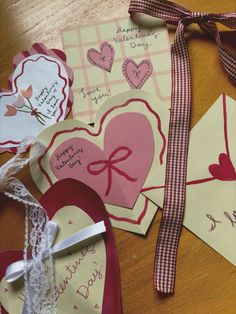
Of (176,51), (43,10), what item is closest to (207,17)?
(176,51)

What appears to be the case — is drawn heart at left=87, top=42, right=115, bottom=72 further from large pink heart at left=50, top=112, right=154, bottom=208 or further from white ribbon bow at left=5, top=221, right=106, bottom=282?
white ribbon bow at left=5, top=221, right=106, bottom=282

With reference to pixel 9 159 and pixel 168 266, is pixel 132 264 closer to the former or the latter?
pixel 168 266

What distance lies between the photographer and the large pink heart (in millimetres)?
595

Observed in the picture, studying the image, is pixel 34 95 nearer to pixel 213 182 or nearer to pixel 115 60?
pixel 115 60

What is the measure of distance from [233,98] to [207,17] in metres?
0.13

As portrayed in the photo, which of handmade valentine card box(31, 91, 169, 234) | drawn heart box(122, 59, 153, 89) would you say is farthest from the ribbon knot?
drawn heart box(122, 59, 153, 89)

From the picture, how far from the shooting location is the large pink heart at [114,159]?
0.60 m

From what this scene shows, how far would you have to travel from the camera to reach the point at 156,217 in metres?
0.58

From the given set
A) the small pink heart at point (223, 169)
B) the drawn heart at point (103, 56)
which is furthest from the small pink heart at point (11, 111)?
the small pink heart at point (223, 169)

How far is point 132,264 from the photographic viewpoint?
1.88 ft

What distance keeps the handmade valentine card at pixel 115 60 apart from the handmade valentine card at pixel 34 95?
0.02m

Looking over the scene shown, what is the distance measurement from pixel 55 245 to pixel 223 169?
250mm

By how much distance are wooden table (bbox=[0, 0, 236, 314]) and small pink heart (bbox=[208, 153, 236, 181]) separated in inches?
2.7

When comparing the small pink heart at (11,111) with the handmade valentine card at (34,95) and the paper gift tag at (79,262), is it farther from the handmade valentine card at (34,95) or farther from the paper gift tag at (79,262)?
the paper gift tag at (79,262)
